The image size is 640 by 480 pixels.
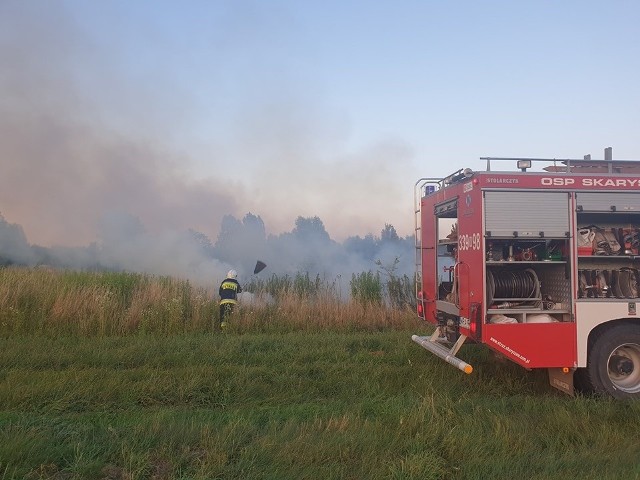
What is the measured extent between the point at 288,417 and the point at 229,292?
672 centimetres

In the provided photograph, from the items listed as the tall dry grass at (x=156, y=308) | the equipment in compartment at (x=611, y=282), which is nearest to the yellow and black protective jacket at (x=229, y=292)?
the tall dry grass at (x=156, y=308)

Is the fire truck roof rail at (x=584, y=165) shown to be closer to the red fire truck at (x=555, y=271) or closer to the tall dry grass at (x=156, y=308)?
the red fire truck at (x=555, y=271)

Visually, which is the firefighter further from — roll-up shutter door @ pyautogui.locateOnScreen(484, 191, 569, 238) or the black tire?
the black tire

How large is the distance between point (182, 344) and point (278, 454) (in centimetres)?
559

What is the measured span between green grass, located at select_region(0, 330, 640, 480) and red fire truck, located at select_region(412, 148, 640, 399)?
0.68m

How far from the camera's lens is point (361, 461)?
443cm

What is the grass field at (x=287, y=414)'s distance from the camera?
4297 millimetres

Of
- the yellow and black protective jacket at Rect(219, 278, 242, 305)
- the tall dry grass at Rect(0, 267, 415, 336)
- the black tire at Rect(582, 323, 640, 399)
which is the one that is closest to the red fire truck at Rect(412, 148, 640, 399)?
the black tire at Rect(582, 323, 640, 399)

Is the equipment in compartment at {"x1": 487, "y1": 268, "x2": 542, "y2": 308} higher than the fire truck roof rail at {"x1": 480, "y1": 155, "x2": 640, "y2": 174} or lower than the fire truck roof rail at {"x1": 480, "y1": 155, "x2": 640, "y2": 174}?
lower

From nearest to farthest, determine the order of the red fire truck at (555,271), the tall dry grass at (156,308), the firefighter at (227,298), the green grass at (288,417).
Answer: the green grass at (288,417)
the red fire truck at (555,271)
the tall dry grass at (156,308)
the firefighter at (227,298)

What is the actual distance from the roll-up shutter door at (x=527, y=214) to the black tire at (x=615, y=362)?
1402mm

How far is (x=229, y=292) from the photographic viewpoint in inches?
482

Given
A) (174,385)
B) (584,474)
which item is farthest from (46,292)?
(584,474)

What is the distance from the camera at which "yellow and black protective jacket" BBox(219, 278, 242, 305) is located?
40.0 feet
